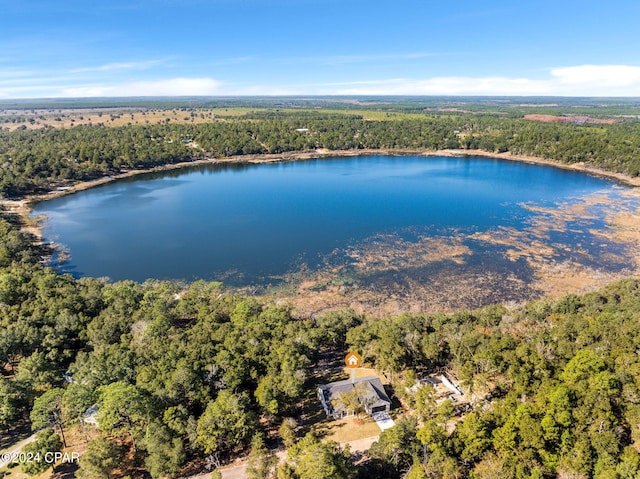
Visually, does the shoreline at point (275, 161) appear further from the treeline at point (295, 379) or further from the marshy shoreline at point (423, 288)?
the treeline at point (295, 379)

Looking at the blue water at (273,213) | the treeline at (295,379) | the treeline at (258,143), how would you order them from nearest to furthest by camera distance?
1. the treeline at (295,379)
2. the blue water at (273,213)
3. the treeline at (258,143)

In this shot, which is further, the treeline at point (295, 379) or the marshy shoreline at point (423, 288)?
Answer: the marshy shoreline at point (423, 288)

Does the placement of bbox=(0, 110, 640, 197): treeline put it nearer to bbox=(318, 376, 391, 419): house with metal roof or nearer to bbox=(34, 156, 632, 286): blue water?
bbox=(34, 156, 632, 286): blue water

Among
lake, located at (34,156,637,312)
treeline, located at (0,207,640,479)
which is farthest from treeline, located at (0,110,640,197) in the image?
treeline, located at (0,207,640,479)

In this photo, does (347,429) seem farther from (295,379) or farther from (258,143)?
(258,143)

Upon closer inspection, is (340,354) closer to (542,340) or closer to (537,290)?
(542,340)

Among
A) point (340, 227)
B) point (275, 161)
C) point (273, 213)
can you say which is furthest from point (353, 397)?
point (275, 161)

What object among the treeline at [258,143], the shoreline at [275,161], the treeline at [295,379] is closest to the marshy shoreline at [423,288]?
the treeline at [295,379]
